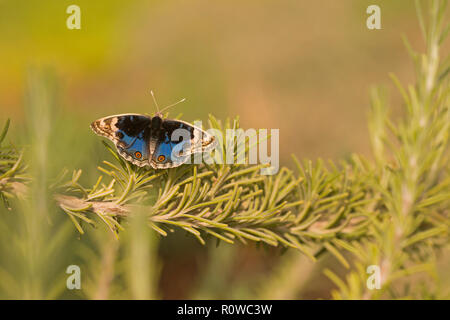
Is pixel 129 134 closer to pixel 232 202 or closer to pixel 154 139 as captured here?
pixel 154 139

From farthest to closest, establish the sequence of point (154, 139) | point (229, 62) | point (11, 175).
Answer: point (229, 62), point (154, 139), point (11, 175)

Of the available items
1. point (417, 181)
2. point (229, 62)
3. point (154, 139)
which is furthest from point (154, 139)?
point (229, 62)

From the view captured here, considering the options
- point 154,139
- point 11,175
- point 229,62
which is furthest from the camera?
point 229,62

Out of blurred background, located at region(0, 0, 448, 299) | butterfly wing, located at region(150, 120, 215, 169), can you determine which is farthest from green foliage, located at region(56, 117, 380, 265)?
blurred background, located at region(0, 0, 448, 299)

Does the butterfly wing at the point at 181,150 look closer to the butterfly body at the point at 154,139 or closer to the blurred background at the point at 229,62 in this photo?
the butterfly body at the point at 154,139

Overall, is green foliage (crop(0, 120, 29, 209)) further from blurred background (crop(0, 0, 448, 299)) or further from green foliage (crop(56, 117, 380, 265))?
blurred background (crop(0, 0, 448, 299))

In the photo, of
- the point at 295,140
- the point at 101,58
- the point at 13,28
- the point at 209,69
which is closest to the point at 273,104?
the point at 295,140
